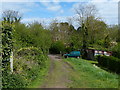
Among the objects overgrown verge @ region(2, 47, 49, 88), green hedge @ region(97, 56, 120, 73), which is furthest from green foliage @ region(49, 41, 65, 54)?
overgrown verge @ region(2, 47, 49, 88)

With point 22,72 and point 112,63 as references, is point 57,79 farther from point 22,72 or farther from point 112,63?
point 112,63

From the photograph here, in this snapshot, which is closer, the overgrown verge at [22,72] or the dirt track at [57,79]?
the overgrown verge at [22,72]

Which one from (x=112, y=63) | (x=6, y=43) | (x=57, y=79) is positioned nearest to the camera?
(x=6, y=43)

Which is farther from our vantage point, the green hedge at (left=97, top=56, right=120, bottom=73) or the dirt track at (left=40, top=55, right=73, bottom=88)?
the green hedge at (left=97, top=56, right=120, bottom=73)

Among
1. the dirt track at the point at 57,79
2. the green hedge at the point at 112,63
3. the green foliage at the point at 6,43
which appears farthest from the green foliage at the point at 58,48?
the green foliage at the point at 6,43

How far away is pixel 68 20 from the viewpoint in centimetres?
3431

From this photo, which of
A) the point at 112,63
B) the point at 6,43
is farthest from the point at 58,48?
the point at 6,43

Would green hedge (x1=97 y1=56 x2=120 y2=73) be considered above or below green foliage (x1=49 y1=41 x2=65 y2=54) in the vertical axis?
below

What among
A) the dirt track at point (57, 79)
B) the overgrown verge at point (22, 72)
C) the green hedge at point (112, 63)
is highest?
the overgrown verge at point (22, 72)

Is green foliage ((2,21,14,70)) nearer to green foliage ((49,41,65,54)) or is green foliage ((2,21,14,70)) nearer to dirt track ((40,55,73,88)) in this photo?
dirt track ((40,55,73,88))

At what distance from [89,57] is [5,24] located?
20.9 m

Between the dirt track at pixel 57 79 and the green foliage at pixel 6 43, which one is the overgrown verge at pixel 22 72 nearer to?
the green foliage at pixel 6 43

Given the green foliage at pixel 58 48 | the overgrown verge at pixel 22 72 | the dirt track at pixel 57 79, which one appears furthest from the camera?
the green foliage at pixel 58 48

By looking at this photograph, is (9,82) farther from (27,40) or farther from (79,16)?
(79,16)
